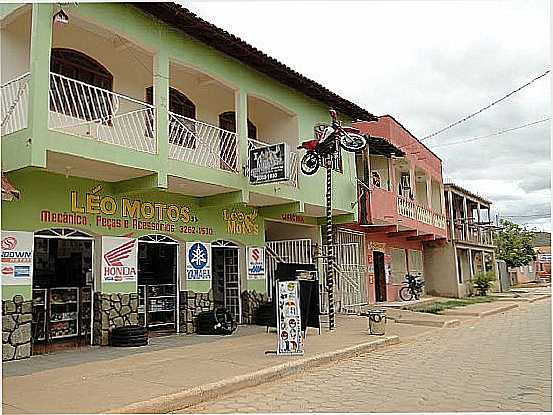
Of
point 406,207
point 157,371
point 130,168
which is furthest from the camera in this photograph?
point 406,207

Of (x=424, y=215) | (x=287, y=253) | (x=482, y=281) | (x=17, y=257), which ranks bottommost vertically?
(x=482, y=281)

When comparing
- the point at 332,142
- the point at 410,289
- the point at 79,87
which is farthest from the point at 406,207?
the point at 79,87

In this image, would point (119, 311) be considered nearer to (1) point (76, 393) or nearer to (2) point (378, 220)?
(1) point (76, 393)

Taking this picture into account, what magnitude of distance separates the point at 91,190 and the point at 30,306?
8.03 ft

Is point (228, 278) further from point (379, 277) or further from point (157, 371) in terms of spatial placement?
point (379, 277)

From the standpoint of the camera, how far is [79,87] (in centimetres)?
1095

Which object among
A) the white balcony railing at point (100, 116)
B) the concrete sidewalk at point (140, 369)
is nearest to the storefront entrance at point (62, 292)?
the concrete sidewalk at point (140, 369)

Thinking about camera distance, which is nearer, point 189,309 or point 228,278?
point 189,309

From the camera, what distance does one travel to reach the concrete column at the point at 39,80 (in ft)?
27.7

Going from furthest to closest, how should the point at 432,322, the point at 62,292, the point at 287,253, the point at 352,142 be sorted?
the point at 287,253 → the point at 432,322 → the point at 352,142 → the point at 62,292

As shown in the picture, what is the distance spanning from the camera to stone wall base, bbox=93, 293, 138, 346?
10.9 metres

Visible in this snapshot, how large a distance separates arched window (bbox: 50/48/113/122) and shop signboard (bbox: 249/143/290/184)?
3.20 metres

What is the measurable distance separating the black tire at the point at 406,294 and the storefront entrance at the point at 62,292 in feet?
49.7

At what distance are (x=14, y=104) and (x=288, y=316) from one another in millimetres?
5755
